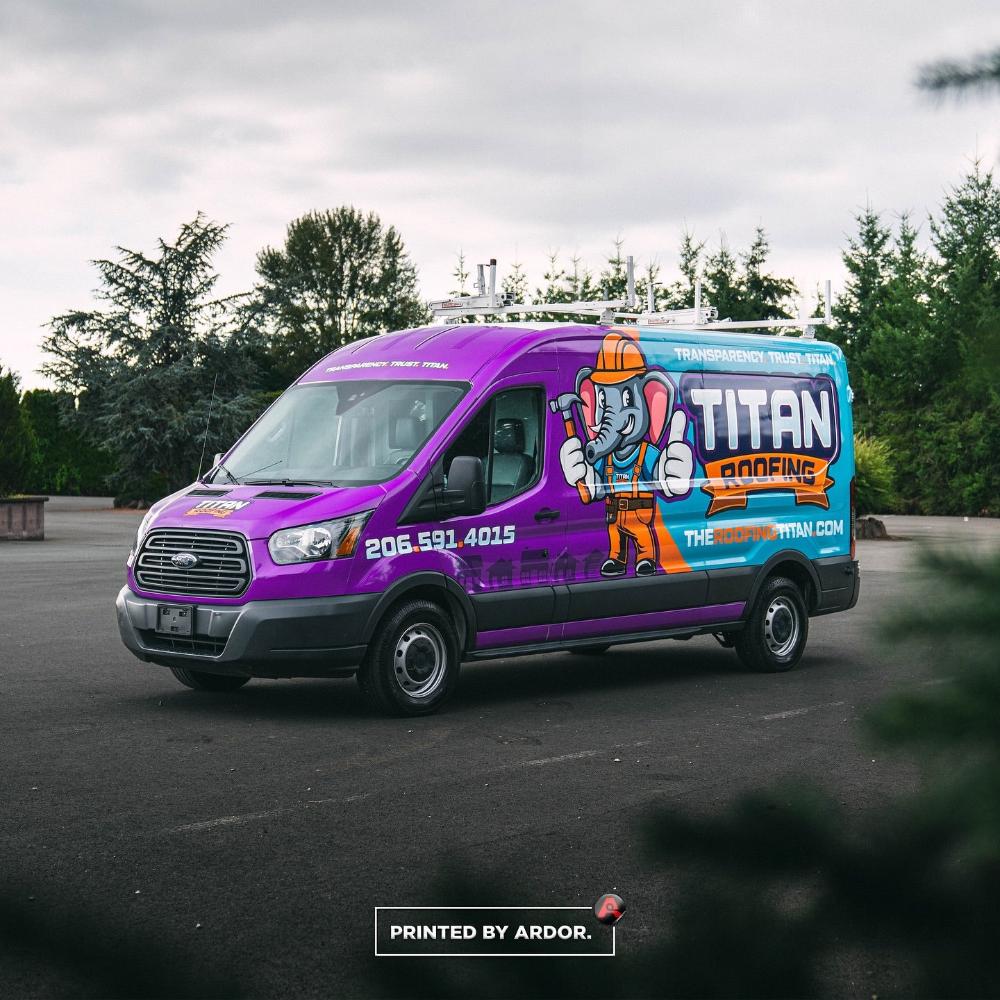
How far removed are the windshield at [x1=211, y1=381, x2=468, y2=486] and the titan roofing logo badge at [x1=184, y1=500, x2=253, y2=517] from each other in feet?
1.42

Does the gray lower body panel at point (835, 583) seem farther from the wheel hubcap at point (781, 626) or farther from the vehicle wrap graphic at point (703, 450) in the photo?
the wheel hubcap at point (781, 626)

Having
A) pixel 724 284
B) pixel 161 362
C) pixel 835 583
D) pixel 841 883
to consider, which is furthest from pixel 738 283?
pixel 841 883

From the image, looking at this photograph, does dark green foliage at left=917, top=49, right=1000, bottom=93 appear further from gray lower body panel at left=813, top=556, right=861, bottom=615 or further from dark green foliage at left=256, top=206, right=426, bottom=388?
dark green foliage at left=256, top=206, right=426, bottom=388

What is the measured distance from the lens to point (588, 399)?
10039 mm

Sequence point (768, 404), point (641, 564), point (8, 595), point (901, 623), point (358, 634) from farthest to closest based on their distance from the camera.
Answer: point (8, 595), point (768, 404), point (641, 564), point (358, 634), point (901, 623)

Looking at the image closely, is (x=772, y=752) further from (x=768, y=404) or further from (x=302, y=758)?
(x=768, y=404)

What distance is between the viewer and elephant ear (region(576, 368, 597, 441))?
999cm

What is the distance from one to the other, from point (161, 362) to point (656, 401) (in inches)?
1377

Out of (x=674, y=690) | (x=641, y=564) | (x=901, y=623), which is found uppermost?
(x=901, y=623)

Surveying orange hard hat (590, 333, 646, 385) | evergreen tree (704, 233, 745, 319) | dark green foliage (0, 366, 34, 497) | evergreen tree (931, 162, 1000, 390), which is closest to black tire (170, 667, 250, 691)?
orange hard hat (590, 333, 646, 385)

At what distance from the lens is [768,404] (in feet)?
37.4

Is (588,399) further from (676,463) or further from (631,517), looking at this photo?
(676,463)

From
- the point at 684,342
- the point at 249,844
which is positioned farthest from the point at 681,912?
the point at 684,342

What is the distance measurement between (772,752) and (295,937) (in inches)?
151
